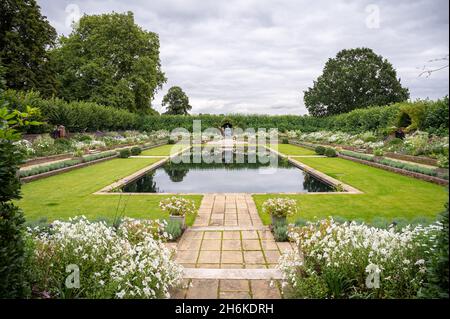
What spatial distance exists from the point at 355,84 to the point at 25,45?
35542mm

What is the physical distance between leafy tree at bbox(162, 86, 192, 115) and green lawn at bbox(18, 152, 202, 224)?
2053 inches

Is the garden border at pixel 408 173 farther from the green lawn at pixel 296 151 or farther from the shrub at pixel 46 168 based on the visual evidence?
the shrub at pixel 46 168

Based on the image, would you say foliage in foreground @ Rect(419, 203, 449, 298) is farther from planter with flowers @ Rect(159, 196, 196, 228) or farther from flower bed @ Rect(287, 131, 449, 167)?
flower bed @ Rect(287, 131, 449, 167)

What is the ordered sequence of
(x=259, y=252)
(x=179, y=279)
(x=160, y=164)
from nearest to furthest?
(x=179, y=279) < (x=259, y=252) < (x=160, y=164)

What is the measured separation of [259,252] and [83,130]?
23260 mm

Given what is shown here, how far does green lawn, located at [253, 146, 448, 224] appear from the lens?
667 centimetres

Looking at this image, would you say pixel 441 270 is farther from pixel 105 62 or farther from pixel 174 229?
pixel 105 62

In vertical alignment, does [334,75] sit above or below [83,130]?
above

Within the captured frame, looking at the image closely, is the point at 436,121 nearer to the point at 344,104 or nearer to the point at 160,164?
the point at 160,164

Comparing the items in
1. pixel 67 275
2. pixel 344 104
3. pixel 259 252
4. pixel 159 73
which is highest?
pixel 159 73

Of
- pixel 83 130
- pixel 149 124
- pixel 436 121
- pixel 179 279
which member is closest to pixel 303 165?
pixel 436 121

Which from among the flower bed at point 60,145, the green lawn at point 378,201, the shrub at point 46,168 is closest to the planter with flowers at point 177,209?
the green lawn at point 378,201

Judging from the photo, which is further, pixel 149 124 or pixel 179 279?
pixel 149 124

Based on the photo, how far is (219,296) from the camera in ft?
11.0
